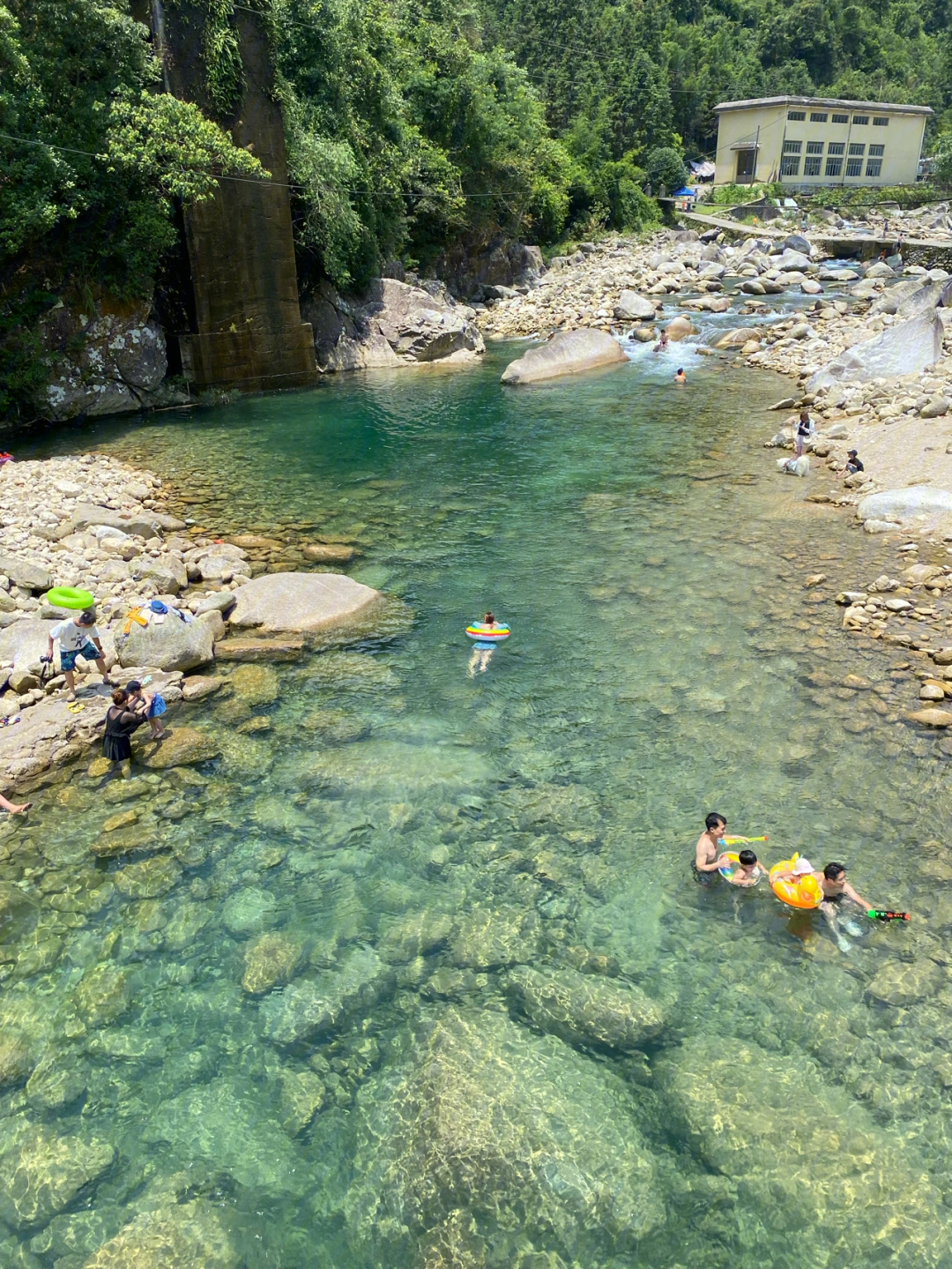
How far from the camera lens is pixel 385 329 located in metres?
34.6

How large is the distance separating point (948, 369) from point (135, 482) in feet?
69.4

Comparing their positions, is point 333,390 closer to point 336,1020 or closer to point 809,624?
point 809,624

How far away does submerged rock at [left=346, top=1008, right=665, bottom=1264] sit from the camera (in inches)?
223

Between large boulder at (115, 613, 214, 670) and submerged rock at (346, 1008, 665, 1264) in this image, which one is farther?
large boulder at (115, 613, 214, 670)

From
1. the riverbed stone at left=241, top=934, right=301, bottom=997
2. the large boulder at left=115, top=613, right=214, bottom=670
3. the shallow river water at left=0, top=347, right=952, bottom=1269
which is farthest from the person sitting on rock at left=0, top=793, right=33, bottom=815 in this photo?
the riverbed stone at left=241, top=934, right=301, bottom=997

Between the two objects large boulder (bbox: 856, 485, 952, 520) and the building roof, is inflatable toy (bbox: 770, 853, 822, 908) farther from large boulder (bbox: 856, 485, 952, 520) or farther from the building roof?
the building roof

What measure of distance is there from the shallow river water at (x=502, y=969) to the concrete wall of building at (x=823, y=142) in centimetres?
8311

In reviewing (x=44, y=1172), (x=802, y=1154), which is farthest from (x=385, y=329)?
(x=802, y=1154)

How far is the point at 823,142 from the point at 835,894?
93937mm

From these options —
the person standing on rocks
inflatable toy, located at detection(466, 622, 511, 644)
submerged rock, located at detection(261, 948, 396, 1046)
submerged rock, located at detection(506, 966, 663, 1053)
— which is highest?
the person standing on rocks

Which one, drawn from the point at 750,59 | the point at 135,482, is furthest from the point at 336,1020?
the point at 750,59

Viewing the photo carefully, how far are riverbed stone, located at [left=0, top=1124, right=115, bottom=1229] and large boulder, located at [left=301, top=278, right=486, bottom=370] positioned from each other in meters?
29.9

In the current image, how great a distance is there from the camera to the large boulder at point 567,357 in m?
29.9

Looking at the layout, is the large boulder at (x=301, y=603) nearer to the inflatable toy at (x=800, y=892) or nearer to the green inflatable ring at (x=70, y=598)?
the green inflatable ring at (x=70, y=598)
